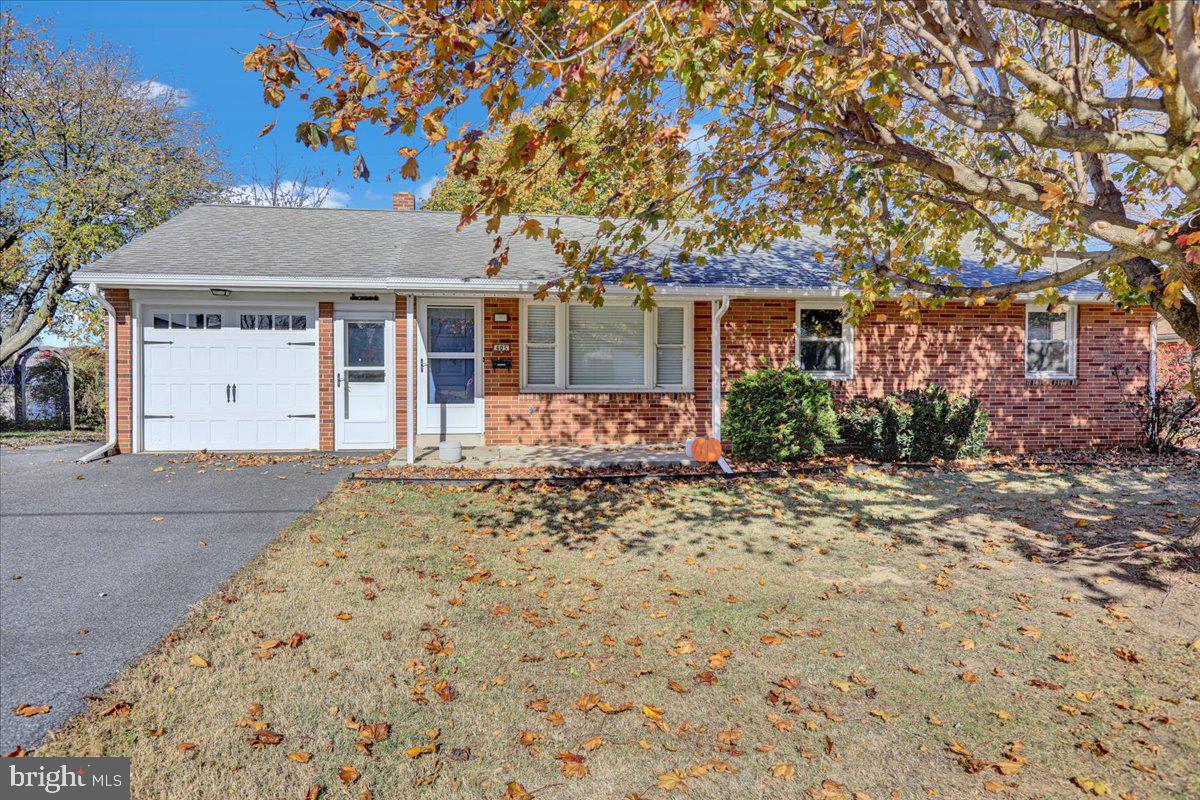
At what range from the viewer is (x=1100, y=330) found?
11.4 meters

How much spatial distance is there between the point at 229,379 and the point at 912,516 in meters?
10.1

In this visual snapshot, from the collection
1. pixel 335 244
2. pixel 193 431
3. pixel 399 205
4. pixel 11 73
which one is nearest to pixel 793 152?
pixel 335 244

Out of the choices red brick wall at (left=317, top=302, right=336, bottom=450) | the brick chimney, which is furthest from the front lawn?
the brick chimney

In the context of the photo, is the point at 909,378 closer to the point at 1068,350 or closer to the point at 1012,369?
the point at 1012,369

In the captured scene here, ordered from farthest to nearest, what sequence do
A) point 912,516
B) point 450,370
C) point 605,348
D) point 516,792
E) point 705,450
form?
point 605,348 < point 450,370 < point 705,450 < point 912,516 < point 516,792

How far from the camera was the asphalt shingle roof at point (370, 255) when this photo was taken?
9.59 meters

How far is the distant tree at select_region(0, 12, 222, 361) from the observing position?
570 inches

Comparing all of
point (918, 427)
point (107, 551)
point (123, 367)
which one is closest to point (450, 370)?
point (123, 367)

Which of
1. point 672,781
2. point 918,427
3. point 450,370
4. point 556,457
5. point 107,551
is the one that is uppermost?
point 450,370

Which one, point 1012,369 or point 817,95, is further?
point 1012,369

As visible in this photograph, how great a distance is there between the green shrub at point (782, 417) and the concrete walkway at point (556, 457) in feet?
3.27

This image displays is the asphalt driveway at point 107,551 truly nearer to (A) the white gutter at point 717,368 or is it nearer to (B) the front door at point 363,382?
(B) the front door at point 363,382

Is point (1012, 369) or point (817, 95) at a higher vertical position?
point (817, 95)

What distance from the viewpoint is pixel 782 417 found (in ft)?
30.3
